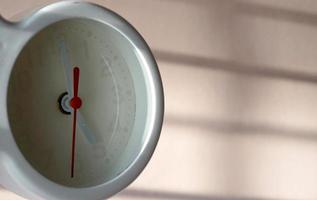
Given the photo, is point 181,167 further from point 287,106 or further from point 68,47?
point 68,47

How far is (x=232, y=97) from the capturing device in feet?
4.73

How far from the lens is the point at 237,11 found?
4.77 feet

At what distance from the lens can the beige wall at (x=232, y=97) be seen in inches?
53.6

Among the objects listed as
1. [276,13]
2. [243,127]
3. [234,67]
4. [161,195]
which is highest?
[276,13]

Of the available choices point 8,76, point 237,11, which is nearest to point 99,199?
point 8,76

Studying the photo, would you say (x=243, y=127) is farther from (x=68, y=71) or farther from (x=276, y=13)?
(x=68, y=71)

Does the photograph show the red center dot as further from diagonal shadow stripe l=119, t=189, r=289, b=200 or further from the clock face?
diagonal shadow stripe l=119, t=189, r=289, b=200

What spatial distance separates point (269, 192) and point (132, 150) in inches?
26.2

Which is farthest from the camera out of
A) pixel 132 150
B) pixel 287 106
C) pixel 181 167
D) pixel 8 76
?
pixel 287 106

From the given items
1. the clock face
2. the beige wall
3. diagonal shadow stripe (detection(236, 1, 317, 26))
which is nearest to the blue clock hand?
the clock face

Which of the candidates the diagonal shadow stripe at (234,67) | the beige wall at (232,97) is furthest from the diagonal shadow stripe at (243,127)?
the diagonal shadow stripe at (234,67)

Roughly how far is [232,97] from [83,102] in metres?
0.63

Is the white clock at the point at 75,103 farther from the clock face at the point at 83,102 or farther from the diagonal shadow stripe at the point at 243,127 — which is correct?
the diagonal shadow stripe at the point at 243,127

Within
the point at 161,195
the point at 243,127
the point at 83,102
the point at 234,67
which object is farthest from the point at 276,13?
the point at 83,102
